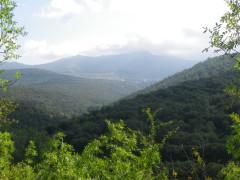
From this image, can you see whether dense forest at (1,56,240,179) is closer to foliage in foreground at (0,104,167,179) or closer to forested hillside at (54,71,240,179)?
forested hillside at (54,71,240,179)

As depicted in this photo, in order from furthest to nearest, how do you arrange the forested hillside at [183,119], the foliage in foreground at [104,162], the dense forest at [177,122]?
the dense forest at [177,122]
the forested hillside at [183,119]
the foliage in foreground at [104,162]

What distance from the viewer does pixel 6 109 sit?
52.6ft

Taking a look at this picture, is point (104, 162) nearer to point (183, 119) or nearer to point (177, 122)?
point (177, 122)

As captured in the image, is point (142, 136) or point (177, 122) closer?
point (142, 136)

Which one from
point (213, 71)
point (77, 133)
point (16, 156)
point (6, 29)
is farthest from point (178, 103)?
point (6, 29)

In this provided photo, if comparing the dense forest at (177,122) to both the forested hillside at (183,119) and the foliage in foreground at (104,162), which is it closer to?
the forested hillside at (183,119)

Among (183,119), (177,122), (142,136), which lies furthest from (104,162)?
(183,119)

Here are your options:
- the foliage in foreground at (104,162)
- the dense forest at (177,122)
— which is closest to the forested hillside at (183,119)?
the dense forest at (177,122)

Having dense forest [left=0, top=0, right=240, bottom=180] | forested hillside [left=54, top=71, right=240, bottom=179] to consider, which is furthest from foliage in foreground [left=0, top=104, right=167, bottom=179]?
forested hillside [left=54, top=71, right=240, bottom=179]

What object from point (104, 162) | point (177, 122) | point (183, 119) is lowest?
point (177, 122)

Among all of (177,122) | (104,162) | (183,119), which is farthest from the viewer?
(183,119)

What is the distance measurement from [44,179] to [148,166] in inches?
118

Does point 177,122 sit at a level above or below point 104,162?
below

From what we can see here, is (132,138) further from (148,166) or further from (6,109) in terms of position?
(6,109)
